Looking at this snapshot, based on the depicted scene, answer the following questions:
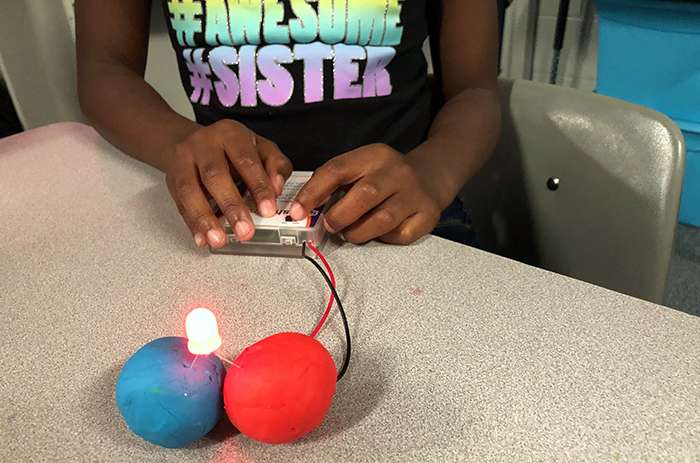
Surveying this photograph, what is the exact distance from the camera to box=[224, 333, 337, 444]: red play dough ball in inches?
10.6

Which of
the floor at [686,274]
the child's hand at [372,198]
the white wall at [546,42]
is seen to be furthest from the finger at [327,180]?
the white wall at [546,42]

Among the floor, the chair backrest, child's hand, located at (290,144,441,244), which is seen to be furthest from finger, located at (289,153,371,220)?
the floor

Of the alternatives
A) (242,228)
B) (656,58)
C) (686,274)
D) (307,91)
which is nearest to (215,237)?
(242,228)

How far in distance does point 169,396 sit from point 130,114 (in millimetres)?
475

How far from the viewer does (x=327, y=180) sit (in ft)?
1.47

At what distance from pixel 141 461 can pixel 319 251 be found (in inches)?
9.5

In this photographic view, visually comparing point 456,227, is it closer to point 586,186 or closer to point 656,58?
point 586,186

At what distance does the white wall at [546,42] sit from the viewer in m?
1.57

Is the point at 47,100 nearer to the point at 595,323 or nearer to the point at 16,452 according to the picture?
the point at 16,452

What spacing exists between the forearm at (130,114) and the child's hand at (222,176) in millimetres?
75

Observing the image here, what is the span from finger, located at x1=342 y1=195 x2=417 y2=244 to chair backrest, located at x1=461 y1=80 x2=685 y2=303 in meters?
0.31

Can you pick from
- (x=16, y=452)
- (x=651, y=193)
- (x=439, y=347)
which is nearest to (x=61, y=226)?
(x=16, y=452)

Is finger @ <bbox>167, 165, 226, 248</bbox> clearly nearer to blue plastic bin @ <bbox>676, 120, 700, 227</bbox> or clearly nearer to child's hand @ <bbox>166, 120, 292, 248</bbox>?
child's hand @ <bbox>166, 120, 292, 248</bbox>

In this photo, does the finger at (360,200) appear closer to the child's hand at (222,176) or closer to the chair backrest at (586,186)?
the child's hand at (222,176)
